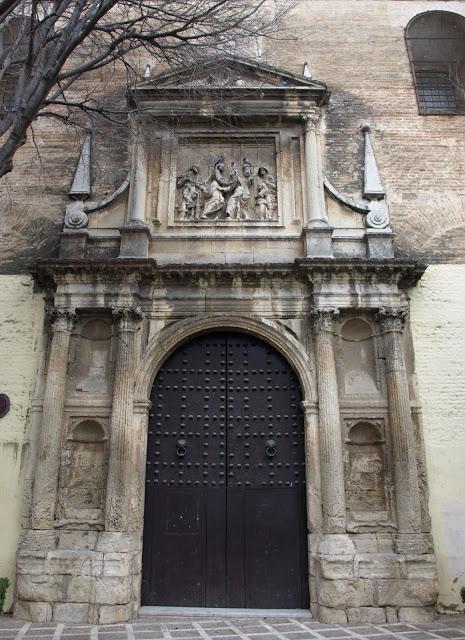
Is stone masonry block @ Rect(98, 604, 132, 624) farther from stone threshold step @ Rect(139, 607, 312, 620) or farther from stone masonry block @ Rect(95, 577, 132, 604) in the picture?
stone threshold step @ Rect(139, 607, 312, 620)

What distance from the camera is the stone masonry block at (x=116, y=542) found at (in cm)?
686

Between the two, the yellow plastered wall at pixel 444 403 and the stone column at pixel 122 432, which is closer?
the stone column at pixel 122 432

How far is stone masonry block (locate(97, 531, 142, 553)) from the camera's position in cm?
686

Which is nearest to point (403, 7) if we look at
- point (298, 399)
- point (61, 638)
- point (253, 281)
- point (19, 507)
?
point (253, 281)

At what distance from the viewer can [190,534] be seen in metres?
7.43

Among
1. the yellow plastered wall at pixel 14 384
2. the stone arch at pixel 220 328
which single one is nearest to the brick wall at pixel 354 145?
the yellow plastered wall at pixel 14 384

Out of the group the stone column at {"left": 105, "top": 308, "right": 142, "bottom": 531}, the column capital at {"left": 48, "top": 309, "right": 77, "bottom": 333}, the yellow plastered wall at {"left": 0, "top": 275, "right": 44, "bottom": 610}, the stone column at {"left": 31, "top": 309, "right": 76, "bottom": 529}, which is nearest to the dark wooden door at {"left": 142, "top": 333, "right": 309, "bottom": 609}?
the stone column at {"left": 105, "top": 308, "right": 142, "bottom": 531}

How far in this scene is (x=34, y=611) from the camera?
666cm

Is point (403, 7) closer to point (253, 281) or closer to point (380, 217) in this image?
point (380, 217)

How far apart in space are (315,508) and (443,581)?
1.84 metres

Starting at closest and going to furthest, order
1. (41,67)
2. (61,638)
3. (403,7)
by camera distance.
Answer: (41,67)
(61,638)
(403,7)

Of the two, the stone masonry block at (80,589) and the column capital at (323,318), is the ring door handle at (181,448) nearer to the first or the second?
the stone masonry block at (80,589)

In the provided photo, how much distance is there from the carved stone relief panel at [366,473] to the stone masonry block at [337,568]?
505 mm

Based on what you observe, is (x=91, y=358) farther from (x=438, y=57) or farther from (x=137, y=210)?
(x=438, y=57)
